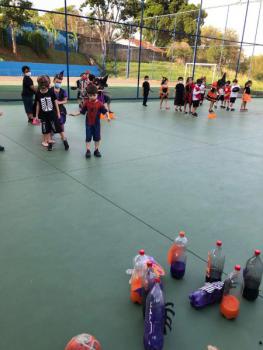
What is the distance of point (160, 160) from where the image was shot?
6.11 metres

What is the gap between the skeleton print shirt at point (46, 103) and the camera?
5973 mm

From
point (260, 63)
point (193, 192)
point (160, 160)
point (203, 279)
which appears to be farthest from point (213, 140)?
point (260, 63)

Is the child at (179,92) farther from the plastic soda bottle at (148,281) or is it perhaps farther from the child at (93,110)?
the plastic soda bottle at (148,281)

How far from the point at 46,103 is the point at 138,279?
458cm

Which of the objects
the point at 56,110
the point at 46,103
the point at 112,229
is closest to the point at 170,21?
the point at 56,110

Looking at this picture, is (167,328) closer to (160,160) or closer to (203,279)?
(203,279)

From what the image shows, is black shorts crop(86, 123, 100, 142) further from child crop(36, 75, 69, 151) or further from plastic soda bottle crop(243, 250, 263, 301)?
plastic soda bottle crop(243, 250, 263, 301)

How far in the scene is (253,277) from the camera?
8.01 ft

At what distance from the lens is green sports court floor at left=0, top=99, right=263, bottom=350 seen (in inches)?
85.9

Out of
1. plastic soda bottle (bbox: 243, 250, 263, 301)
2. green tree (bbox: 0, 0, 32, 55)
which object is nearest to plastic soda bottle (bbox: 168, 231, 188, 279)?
plastic soda bottle (bbox: 243, 250, 263, 301)

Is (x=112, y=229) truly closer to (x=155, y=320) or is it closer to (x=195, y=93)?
(x=155, y=320)

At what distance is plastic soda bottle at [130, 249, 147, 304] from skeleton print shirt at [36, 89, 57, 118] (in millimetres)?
4425

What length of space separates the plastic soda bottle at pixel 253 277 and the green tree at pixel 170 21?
15.3 metres

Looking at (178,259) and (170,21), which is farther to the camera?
(170,21)
